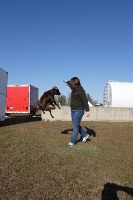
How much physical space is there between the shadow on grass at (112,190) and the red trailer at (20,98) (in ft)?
67.1

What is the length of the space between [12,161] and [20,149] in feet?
5.40

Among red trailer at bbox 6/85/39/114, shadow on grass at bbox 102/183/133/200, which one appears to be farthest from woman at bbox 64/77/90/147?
red trailer at bbox 6/85/39/114

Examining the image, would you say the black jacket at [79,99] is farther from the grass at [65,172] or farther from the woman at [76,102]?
the grass at [65,172]

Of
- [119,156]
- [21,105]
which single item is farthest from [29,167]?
[21,105]

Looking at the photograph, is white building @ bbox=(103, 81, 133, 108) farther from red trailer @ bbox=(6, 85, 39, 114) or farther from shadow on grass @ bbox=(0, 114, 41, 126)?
red trailer @ bbox=(6, 85, 39, 114)

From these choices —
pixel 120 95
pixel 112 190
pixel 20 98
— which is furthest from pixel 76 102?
pixel 120 95

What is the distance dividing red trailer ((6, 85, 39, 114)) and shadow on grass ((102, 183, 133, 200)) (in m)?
20.4

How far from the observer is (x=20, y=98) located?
82.8 ft

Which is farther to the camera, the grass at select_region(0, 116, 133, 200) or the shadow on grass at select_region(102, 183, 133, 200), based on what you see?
the grass at select_region(0, 116, 133, 200)

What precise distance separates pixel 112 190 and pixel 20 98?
2108 centimetres

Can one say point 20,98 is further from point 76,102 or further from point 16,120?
point 76,102

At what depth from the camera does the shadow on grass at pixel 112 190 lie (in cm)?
450

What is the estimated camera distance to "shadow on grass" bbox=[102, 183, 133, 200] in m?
4.50

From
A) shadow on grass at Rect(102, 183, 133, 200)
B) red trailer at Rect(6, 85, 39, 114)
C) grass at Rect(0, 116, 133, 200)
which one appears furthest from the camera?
red trailer at Rect(6, 85, 39, 114)
